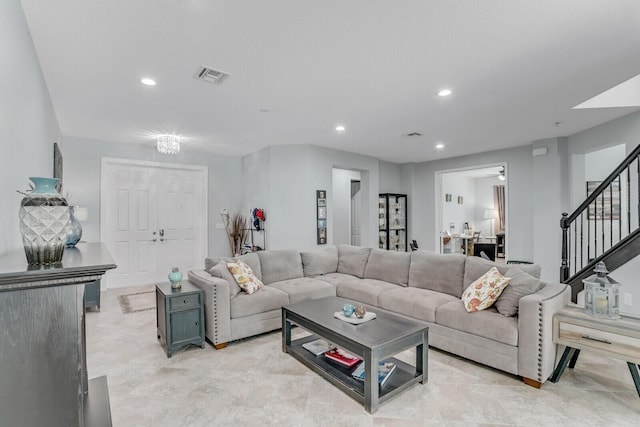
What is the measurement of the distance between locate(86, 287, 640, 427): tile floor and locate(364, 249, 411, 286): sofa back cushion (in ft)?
3.53

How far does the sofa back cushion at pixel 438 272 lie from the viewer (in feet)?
11.1

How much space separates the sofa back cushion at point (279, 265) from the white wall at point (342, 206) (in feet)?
10.5

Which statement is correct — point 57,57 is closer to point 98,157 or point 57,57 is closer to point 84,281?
point 84,281

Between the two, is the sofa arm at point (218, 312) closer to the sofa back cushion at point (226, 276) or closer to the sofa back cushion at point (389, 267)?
the sofa back cushion at point (226, 276)

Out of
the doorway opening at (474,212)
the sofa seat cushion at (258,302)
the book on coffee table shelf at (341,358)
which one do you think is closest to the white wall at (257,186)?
the sofa seat cushion at (258,302)

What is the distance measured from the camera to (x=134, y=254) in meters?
5.61

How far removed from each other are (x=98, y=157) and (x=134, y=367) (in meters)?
3.94

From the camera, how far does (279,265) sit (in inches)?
163

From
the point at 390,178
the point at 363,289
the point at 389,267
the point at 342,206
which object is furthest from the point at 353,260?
the point at 390,178

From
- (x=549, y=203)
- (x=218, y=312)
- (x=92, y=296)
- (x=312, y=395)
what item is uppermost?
(x=549, y=203)

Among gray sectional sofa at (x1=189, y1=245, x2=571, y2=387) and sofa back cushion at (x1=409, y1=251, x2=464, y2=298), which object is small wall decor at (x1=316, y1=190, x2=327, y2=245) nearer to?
gray sectional sofa at (x1=189, y1=245, x2=571, y2=387)

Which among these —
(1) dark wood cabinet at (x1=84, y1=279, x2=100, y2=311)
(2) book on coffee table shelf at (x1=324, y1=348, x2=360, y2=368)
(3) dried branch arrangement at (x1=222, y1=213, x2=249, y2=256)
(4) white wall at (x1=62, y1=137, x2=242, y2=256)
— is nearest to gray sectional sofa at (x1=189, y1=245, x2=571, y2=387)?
(2) book on coffee table shelf at (x1=324, y1=348, x2=360, y2=368)

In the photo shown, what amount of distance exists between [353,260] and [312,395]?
2.38 m

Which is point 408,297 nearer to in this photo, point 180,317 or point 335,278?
point 335,278
